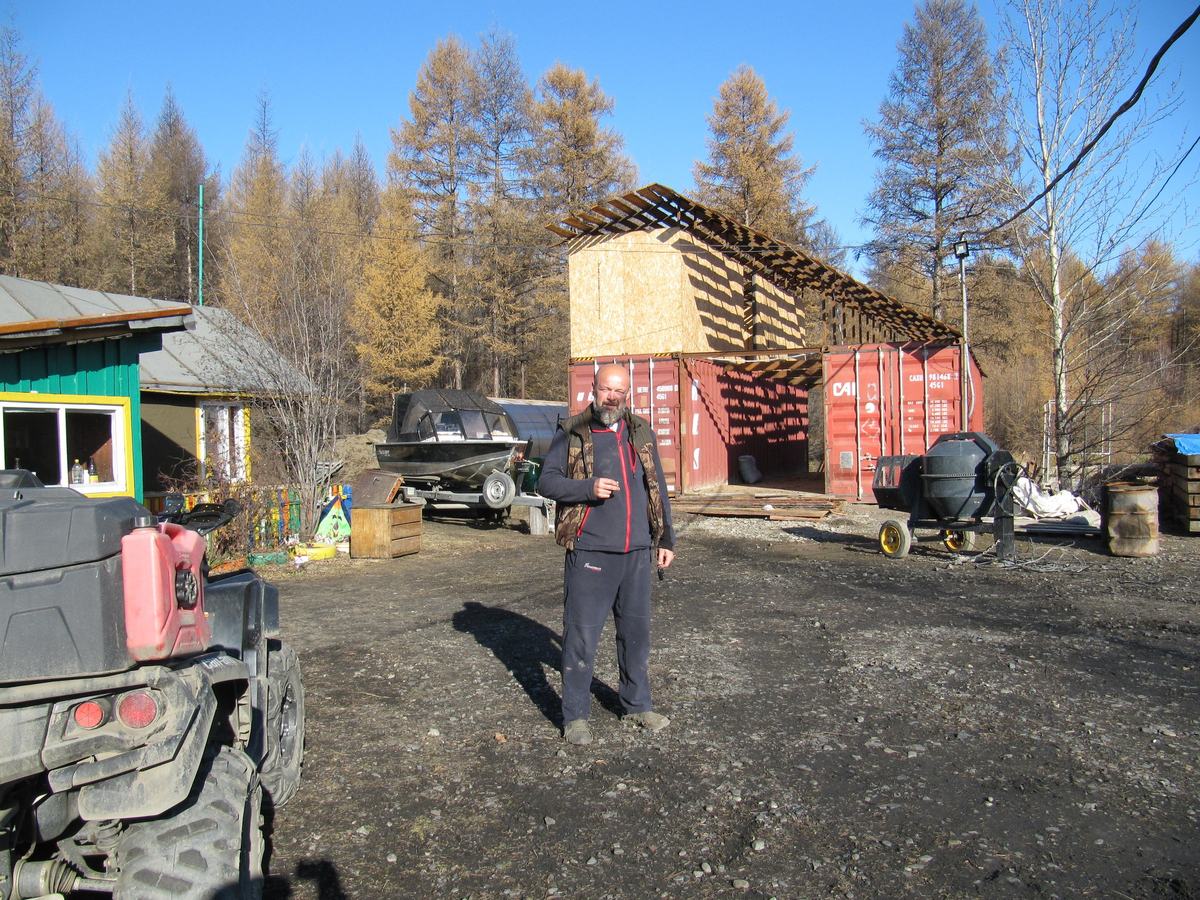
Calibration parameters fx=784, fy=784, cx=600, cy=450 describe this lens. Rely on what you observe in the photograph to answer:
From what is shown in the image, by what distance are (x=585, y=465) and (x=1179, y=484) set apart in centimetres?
1125

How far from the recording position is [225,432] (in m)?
14.0

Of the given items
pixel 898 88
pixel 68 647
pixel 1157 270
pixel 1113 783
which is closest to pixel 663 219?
pixel 1157 270

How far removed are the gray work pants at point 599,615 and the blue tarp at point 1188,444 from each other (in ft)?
33.8

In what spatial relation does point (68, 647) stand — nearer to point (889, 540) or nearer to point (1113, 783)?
point (1113, 783)

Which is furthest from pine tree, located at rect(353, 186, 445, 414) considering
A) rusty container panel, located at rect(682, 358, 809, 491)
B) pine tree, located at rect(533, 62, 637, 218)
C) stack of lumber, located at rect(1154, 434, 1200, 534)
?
stack of lumber, located at rect(1154, 434, 1200, 534)

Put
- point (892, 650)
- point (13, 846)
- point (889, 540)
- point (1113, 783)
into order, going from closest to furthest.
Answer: point (13, 846)
point (1113, 783)
point (892, 650)
point (889, 540)

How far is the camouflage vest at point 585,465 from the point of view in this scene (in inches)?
164

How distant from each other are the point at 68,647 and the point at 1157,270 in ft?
56.8

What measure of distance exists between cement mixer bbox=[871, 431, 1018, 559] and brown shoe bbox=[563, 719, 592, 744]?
685 cm

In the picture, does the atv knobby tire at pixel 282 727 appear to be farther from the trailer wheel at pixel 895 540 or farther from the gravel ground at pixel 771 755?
the trailer wheel at pixel 895 540

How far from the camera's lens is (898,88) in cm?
2819

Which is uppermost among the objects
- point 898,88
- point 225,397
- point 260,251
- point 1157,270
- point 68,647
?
point 898,88

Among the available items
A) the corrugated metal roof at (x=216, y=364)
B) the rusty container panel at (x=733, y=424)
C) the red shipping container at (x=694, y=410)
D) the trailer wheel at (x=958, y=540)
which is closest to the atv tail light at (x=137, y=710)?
the trailer wheel at (x=958, y=540)

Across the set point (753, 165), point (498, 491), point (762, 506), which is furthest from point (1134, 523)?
point (753, 165)
